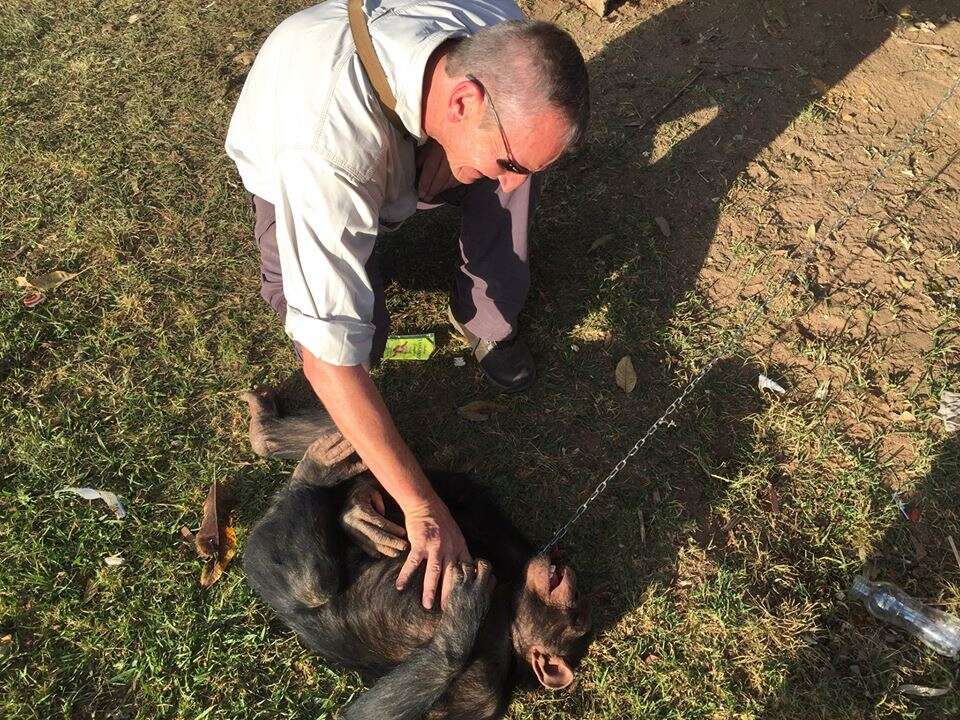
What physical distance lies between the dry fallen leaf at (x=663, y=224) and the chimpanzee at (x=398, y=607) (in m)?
2.03

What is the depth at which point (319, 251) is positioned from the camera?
2.38 meters

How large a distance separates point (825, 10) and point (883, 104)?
88 cm

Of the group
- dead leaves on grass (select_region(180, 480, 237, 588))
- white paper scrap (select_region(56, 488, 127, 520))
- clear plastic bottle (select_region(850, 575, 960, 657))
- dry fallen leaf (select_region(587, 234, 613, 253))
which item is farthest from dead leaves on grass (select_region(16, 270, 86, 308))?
clear plastic bottle (select_region(850, 575, 960, 657))

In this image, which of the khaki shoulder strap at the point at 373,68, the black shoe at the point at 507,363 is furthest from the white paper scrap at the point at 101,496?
the khaki shoulder strap at the point at 373,68

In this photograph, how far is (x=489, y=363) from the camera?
3650 millimetres

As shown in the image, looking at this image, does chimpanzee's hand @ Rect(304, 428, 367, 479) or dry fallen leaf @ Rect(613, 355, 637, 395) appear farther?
dry fallen leaf @ Rect(613, 355, 637, 395)

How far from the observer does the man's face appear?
2268 millimetres

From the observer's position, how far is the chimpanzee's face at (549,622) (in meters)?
2.87

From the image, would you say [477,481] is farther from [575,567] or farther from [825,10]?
[825,10]

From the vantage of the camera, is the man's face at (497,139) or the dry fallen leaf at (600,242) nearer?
the man's face at (497,139)

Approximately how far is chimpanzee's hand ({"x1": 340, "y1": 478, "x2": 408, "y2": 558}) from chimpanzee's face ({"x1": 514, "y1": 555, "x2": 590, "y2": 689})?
0.54m

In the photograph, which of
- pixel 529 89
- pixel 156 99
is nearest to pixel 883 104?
pixel 529 89

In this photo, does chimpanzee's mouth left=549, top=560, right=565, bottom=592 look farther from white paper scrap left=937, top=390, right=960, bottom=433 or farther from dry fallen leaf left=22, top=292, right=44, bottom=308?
dry fallen leaf left=22, top=292, right=44, bottom=308

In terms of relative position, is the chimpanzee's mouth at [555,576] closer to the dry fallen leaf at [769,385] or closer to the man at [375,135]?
the man at [375,135]
